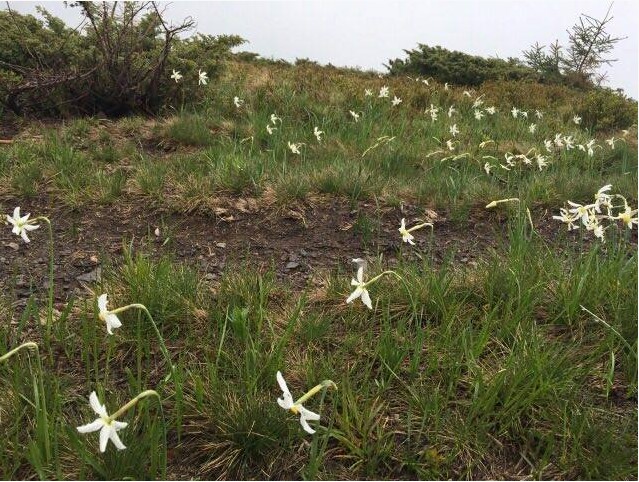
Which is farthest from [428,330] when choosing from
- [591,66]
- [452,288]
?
[591,66]

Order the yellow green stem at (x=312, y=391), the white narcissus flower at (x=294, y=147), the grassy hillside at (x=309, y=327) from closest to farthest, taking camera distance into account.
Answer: the yellow green stem at (x=312, y=391) < the grassy hillside at (x=309, y=327) < the white narcissus flower at (x=294, y=147)

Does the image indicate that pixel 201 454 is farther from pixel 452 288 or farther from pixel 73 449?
pixel 452 288

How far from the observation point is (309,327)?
2416 millimetres

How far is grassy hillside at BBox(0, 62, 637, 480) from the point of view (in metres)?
1.90

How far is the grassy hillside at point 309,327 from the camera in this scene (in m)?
1.90

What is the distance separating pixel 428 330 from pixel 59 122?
5658mm

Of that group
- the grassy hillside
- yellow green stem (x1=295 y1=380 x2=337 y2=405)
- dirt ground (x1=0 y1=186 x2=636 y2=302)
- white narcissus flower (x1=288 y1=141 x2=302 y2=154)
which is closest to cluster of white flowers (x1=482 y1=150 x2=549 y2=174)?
the grassy hillside

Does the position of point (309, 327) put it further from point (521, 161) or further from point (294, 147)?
point (521, 161)

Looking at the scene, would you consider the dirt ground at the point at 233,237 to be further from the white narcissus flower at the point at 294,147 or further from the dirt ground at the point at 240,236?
the white narcissus flower at the point at 294,147

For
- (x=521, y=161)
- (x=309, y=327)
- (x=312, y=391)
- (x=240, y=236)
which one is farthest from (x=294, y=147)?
(x=312, y=391)

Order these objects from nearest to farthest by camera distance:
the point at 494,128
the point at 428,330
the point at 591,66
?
the point at 428,330, the point at 494,128, the point at 591,66

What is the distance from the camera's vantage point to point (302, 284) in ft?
10.3

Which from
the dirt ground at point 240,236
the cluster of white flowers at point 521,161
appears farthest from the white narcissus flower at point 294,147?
the cluster of white flowers at point 521,161

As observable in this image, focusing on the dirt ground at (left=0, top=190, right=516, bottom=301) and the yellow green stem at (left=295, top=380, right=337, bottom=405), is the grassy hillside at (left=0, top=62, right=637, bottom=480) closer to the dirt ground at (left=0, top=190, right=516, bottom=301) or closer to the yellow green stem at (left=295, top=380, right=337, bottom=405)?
the dirt ground at (left=0, top=190, right=516, bottom=301)
